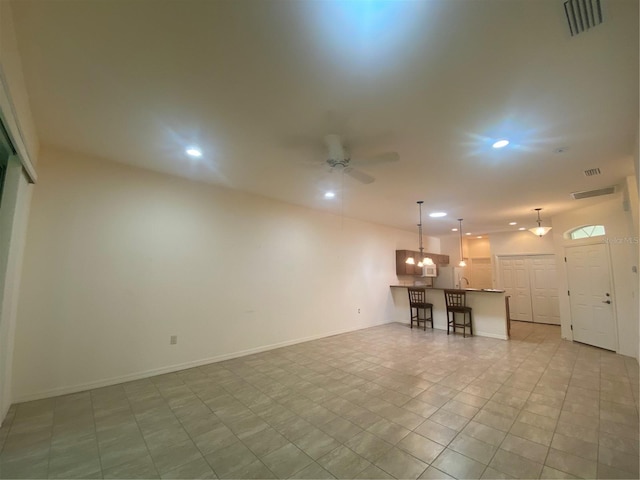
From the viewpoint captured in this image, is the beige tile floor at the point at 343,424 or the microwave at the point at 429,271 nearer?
the beige tile floor at the point at 343,424

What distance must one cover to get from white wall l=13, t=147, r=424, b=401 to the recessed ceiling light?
0.97 meters

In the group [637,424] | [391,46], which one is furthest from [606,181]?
[391,46]

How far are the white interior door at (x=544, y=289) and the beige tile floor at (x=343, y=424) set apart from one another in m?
3.82

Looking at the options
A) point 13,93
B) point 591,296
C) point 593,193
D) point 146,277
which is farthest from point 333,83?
point 591,296

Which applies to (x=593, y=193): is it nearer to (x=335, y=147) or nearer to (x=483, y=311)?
(x=483, y=311)

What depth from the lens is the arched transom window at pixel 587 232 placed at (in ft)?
16.9

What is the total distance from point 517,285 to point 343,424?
8.08 meters

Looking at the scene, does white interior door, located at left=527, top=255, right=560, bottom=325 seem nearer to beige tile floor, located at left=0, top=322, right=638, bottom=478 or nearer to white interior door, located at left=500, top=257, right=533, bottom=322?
white interior door, located at left=500, top=257, right=533, bottom=322

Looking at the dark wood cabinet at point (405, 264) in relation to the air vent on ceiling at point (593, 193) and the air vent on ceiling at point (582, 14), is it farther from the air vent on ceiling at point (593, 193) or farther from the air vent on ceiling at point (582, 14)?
the air vent on ceiling at point (582, 14)

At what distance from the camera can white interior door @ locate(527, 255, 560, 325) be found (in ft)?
24.3

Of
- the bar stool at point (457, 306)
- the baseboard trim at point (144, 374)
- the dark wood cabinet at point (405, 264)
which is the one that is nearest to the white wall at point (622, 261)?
the bar stool at point (457, 306)

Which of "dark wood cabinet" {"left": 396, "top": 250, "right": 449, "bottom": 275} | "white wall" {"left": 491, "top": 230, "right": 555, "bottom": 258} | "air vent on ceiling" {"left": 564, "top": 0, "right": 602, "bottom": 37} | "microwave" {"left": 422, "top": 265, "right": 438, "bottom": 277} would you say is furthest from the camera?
"microwave" {"left": 422, "top": 265, "right": 438, "bottom": 277}

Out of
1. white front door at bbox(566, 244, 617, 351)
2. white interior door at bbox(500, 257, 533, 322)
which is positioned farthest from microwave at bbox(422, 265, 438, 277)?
white front door at bbox(566, 244, 617, 351)

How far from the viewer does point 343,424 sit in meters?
2.46
